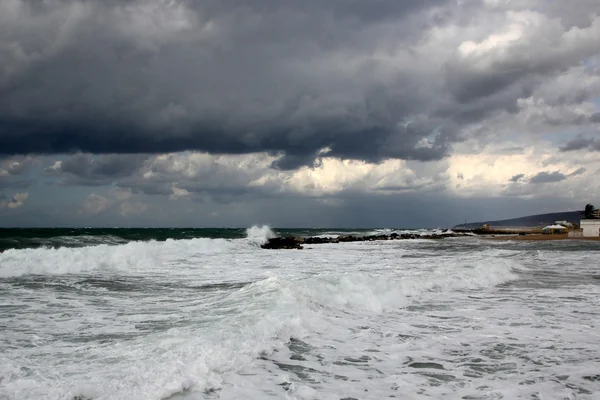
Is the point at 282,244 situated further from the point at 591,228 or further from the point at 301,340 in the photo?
the point at 591,228

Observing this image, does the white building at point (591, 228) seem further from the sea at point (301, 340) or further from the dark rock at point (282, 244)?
the sea at point (301, 340)

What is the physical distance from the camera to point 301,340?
7.70 metres

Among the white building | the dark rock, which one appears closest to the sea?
the dark rock

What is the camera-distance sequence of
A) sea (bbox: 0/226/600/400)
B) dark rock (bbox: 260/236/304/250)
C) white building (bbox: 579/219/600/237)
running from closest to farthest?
sea (bbox: 0/226/600/400), dark rock (bbox: 260/236/304/250), white building (bbox: 579/219/600/237)

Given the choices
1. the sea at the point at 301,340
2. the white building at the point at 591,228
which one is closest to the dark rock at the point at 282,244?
the sea at the point at 301,340

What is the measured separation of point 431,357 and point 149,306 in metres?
6.53

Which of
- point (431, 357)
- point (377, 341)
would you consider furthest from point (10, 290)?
point (431, 357)

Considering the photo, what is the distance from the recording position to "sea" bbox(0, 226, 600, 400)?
5.34 m

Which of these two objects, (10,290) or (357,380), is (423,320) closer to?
(357,380)

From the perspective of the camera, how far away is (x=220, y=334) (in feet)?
23.6

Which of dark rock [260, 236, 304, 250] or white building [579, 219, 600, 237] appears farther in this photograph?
white building [579, 219, 600, 237]

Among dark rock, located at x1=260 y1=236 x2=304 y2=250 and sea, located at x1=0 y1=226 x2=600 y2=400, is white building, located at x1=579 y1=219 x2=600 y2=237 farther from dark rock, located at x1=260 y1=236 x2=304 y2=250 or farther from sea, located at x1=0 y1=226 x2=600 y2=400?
A: sea, located at x1=0 y1=226 x2=600 y2=400

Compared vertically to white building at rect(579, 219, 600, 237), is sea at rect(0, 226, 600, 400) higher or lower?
lower

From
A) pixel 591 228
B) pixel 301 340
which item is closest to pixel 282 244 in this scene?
pixel 301 340
